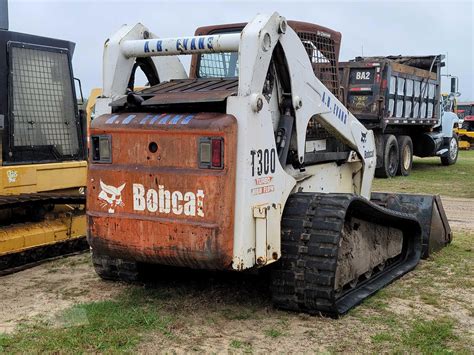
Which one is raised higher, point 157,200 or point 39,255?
point 157,200

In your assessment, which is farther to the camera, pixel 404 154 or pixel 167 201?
pixel 404 154

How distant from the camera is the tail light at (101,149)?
14.8 feet

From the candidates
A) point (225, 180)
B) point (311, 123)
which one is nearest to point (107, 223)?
point (225, 180)

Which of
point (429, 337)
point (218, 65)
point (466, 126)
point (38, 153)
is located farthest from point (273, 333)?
point (466, 126)

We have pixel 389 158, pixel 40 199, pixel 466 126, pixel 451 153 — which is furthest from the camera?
pixel 466 126

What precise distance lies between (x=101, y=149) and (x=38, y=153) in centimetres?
204

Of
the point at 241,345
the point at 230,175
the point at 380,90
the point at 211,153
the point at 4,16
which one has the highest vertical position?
the point at 4,16

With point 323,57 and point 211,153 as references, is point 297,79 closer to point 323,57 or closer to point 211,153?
point 211,153

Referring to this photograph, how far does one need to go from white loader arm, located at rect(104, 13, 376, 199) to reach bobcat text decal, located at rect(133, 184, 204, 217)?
71cm

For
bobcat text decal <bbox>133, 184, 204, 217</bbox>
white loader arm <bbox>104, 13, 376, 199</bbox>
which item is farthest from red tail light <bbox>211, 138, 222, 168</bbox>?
white loader arm <bbox>104, 13, 376, 199</bbox>

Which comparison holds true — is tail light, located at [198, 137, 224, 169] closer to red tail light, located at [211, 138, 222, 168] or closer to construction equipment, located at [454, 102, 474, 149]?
red tail light, located at [211, 138, 222, 168]

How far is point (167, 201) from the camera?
425 centimetres

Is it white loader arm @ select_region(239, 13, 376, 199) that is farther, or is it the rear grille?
the rear grille

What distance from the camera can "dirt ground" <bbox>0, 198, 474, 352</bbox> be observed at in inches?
161
